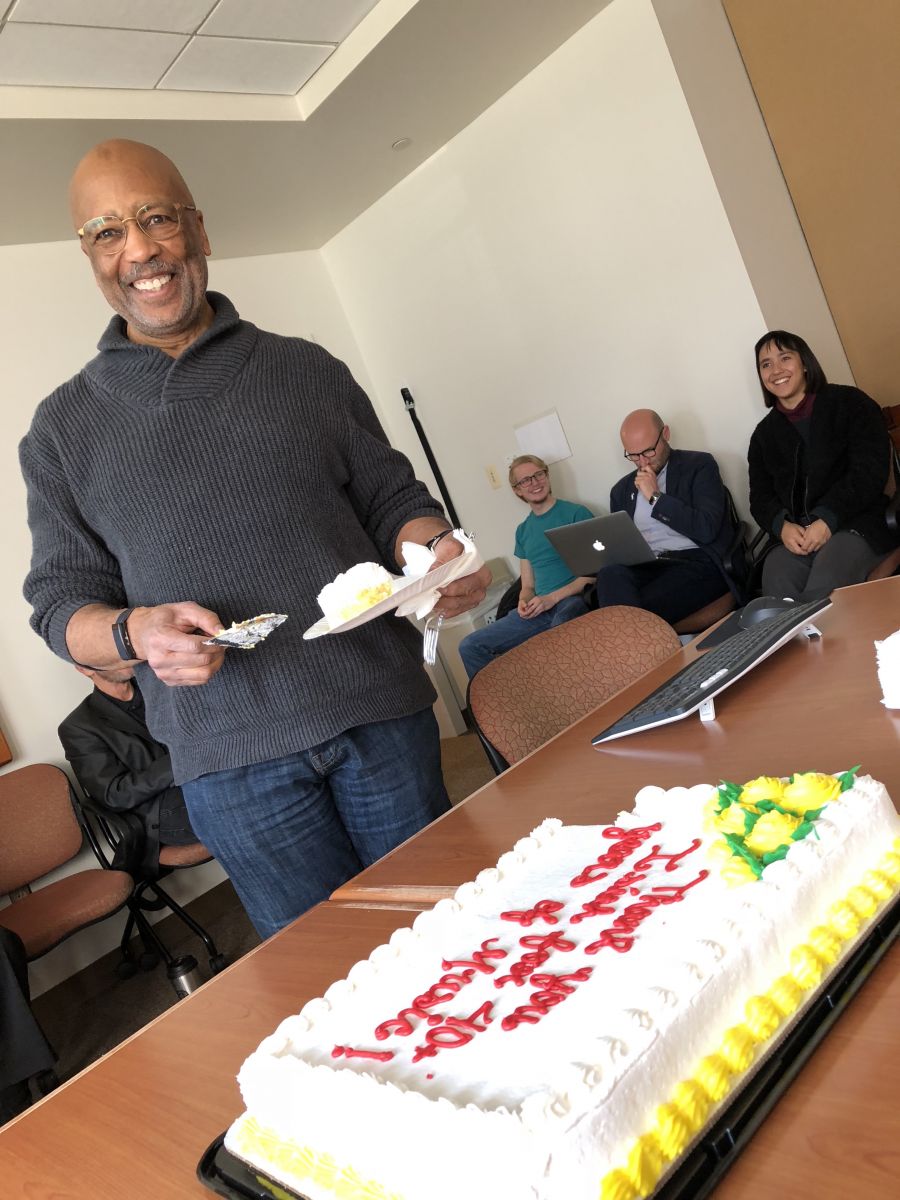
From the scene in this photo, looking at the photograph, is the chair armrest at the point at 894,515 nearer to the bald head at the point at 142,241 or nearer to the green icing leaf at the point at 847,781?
the bald head at the point at 142,241

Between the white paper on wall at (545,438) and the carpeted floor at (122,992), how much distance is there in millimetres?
1609

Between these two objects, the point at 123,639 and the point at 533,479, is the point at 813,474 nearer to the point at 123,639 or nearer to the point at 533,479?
the point at 533,479

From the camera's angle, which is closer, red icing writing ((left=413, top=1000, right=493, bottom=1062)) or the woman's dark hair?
red icing writing ((left=413, top=1000, right=493, bottom=1062))

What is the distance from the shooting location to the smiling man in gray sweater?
4.91ft

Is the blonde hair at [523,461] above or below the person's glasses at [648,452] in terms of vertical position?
above

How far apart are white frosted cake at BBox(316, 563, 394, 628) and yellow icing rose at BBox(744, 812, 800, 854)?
0.66 metres

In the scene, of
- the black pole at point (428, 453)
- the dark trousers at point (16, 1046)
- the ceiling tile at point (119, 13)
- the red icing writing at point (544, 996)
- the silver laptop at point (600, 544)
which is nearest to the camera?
the red icing writing at point (544, 996)

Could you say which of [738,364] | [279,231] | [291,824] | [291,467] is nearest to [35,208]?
[279,231]

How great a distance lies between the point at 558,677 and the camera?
2100 millimetres

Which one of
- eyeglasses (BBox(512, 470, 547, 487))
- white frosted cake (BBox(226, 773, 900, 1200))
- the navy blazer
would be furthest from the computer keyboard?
eyeglasses (BBox(512, 470, 547, 487))

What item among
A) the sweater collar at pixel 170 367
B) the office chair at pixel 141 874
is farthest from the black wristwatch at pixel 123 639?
the office chair at pixel 141 874

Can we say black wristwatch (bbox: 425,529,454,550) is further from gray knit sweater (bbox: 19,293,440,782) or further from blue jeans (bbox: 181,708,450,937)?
blue jeans (bbox: 181,708,450,937)

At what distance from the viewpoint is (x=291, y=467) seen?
1.60m

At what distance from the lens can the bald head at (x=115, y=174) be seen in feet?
5.08
